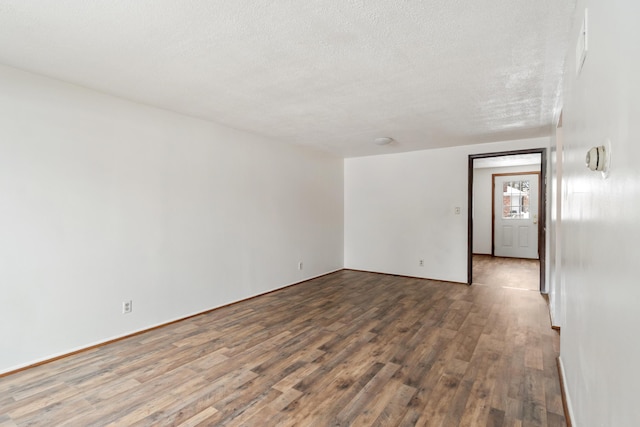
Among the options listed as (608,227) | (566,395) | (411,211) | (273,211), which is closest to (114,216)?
(273,211)

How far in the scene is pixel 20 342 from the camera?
246 centimetres

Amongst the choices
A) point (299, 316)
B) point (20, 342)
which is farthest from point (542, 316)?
point (20, 342)

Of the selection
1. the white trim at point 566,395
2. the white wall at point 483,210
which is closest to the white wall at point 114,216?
the white trim at point 566,395

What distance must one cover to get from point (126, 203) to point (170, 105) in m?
1.10

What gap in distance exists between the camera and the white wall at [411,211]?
524 cm

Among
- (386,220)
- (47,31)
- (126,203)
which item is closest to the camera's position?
(47,31)

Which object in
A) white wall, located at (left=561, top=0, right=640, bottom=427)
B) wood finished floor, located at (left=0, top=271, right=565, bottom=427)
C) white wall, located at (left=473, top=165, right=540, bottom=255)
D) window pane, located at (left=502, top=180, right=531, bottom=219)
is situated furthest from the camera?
white wall, located at (left=473, top=165, right=540, bottom=255)

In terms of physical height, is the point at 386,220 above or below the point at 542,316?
above

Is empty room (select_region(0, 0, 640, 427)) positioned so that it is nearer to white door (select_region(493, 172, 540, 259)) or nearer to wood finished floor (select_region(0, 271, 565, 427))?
wood finished floor (select_region(0, 271, 565, 427))

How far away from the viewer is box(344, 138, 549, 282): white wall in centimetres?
524

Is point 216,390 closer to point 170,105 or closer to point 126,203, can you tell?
point 126,203

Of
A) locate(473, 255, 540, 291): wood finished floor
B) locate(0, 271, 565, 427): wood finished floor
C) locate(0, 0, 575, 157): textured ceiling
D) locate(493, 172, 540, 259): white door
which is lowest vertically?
locate(0, 271, 565, 427): wood finished floor

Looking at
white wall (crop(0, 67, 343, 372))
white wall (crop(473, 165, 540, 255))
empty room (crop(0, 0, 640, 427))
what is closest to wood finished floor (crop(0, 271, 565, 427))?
empty room (crop(0, 0, 640, 427))

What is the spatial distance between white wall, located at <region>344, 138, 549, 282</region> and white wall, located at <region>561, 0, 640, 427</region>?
366 cm
